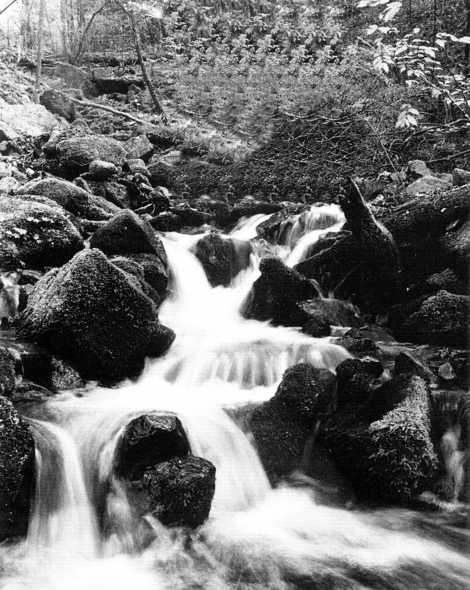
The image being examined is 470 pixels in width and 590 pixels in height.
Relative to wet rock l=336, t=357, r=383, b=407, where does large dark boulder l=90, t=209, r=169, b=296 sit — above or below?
above

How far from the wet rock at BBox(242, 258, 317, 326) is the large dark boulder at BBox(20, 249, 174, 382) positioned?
244 centimetres

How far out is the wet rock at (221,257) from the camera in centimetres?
966

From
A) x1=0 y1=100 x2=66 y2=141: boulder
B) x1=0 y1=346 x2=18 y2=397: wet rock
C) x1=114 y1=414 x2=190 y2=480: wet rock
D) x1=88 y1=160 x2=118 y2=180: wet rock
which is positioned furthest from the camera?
x1=0 y1=100 x2=66 y2=141: boulder

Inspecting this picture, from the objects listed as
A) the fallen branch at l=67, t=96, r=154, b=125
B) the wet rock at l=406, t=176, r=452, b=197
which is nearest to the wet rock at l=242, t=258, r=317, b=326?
the wet rock at l=406, t=176, r=452, b=197

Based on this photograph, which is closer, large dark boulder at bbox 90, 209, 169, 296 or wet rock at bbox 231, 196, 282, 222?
large dark boulder at bbox 90, 209, 169, 296

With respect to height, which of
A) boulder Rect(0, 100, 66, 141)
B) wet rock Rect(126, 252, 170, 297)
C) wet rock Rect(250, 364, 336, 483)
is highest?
boulder Rect(0, 100, 66, 141)

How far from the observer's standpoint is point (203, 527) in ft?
13.3

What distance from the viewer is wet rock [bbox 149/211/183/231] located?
10914 mm

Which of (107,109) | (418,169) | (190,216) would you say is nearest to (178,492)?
(190,216)

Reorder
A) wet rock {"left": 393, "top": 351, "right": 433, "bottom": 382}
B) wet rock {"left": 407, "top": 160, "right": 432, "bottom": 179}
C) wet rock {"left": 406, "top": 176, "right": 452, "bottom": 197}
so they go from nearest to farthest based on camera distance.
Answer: wet rock {"left": 393, "top": 351, "right": 433, "bottom": 382}, wet rock {"left": 406, "top": 176, "right": 452, "bottom": 197}, wet rock {"left": 407, "top": 160, "right": 432, "bottom": 179}

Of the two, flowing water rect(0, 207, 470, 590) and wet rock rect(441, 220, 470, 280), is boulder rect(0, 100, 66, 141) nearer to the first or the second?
flowing water rect(0, 207, 470, 590)

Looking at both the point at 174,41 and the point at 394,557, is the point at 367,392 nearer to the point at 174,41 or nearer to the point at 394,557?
the point at 394,557

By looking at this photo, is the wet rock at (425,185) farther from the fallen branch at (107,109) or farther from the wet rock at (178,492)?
the fallen branch at (107,109)

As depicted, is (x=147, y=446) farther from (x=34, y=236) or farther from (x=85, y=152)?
(x=85, y=152)
